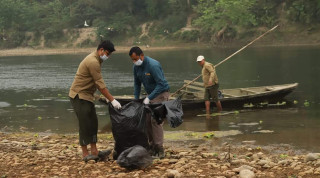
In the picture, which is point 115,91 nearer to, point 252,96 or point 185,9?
point 252,96

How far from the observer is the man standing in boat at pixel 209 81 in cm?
1458

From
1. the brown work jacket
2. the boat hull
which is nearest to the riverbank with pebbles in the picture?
the brown work jacket

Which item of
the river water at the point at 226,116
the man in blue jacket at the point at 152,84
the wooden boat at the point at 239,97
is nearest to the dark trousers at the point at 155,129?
the man in blue jacket at the point at 152,84

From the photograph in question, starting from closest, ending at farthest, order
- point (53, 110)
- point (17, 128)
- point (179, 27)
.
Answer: point (17, 128), point (53, 110), point (179, 27)

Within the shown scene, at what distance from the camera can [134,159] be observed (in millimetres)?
7012

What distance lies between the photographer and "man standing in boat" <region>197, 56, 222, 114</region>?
14.6m

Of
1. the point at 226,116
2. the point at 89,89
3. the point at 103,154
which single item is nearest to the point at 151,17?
the point at 226,116

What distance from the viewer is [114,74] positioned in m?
34.2

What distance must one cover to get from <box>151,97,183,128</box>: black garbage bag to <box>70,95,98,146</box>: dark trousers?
3.35 ft

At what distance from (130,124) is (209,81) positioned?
7657 millimetres

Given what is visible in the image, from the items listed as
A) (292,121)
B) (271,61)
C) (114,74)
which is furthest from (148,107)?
(271,61)

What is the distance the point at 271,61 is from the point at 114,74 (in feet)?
39.7

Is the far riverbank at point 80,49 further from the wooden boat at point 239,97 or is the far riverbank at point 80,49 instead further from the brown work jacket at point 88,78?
the brown work jacket at point 88,78

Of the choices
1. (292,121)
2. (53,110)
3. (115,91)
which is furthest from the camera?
(115,91)
